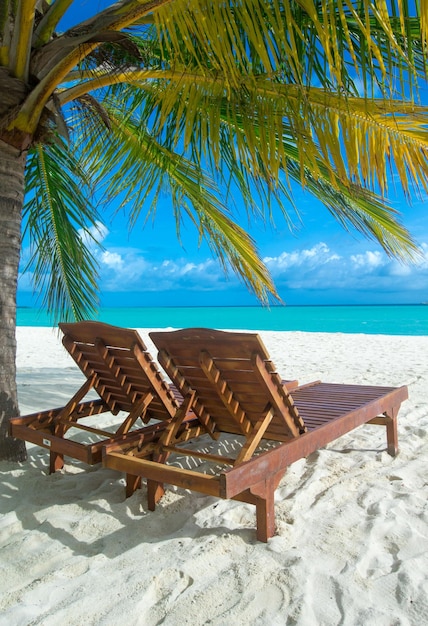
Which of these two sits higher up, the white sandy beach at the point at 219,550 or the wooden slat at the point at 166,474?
the wooden slat at the point at 166,474

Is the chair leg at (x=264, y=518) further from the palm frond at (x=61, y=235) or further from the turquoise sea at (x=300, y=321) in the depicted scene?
the turquoise sea at (x=300, y=321)

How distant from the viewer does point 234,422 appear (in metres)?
2.71

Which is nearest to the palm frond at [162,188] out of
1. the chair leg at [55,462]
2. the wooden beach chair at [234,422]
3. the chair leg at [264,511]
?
the wooden beach chair at [234,422]

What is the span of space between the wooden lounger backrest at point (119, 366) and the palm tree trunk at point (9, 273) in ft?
1.26

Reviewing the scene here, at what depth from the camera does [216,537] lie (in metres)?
2.17

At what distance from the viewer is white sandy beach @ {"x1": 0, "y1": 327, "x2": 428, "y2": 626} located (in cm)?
169

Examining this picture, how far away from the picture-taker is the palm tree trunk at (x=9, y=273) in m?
3.04

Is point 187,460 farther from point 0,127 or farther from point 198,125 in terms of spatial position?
point 0,127

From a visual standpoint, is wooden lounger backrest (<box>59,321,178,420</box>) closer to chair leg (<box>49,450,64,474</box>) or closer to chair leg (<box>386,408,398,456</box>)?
chair leg (<box>49,450,64,474</box>)

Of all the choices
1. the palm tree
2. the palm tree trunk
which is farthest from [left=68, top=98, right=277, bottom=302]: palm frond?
the palm tree trunk

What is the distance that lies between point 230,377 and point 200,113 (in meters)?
1.58

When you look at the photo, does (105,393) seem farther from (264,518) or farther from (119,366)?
(264,518)

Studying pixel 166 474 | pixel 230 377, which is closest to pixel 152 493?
pixel 166 474

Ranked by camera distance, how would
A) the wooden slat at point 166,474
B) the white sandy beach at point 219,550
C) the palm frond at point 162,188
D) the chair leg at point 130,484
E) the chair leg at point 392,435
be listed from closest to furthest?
the white sandy beach at point 219,550, the wooden slat at point 166,474, the chair leg at point 130,484, the chair leg at point 392,435, the palm frond at point 162,188
